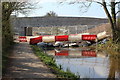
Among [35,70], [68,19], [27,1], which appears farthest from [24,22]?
[35,70]

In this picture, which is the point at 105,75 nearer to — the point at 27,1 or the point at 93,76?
the point at 93,76

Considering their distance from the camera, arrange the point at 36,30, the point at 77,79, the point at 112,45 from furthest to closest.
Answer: the point at 36,30 → the point at 112,45 → the point at 77,79

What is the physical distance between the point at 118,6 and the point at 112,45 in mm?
2761

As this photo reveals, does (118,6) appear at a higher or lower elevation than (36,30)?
higher

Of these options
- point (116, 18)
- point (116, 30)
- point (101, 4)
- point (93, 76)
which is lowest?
point (93, 76)

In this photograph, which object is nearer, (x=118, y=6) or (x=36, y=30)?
(x=118, y=6)

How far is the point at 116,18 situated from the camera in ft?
44.7

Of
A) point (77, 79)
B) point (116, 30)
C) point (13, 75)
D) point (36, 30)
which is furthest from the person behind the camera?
point (36, 30)

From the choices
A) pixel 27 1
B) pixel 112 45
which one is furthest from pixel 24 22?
pixel 112 45

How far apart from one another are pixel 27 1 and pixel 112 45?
5.99m

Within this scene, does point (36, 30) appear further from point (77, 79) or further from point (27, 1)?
point (77, 79)

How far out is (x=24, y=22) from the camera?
2145cm

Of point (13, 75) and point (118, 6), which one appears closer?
point (13, 75)

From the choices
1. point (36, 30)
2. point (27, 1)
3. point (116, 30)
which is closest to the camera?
point (27, 1)
